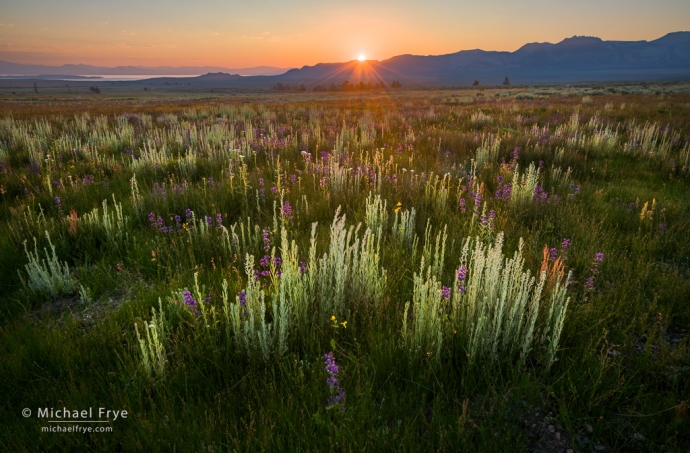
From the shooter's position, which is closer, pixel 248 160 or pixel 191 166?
pixel 191 166

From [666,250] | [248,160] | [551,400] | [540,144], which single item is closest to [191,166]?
[248,160]

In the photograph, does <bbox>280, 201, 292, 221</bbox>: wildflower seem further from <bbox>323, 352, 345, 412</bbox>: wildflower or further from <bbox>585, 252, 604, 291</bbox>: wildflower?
<bbox>585, 252, 604, 291</bbox>: wildflower

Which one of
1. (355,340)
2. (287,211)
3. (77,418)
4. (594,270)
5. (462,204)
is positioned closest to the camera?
(77,418)

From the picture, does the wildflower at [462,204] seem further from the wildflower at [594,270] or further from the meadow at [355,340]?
the wildflower at [594,270]

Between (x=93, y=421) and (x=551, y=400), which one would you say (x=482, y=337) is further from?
(x=93, y=421)

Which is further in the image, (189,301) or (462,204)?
(462,204)

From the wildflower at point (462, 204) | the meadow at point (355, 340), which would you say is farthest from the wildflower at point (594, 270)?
the wildflower at point (462, 204)

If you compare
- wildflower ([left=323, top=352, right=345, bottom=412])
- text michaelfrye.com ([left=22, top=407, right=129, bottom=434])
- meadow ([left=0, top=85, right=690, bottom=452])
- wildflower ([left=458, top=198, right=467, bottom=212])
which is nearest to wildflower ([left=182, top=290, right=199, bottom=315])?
meadow ([left=0, top=85, right=690, bottom=452])

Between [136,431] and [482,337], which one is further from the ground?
[482,337]

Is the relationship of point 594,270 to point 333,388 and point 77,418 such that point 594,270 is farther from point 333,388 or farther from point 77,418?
point 77,418

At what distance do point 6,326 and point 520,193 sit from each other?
5517 millimetres

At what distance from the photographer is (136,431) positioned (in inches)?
69.1

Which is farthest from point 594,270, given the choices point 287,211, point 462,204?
point 287,211

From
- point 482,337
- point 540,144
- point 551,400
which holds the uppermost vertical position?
point 540,144
